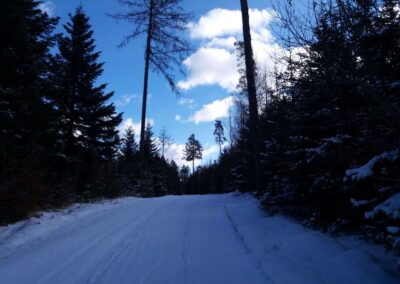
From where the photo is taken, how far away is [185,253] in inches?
268

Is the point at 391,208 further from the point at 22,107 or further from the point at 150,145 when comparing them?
the point at 150,145

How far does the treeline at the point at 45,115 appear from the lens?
417 inches

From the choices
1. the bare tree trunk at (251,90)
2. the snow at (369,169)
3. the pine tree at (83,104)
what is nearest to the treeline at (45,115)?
the pine tree at (83,104)

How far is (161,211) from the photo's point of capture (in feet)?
42.1

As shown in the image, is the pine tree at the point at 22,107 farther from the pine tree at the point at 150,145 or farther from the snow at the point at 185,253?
the pine tree at the point at 150,145

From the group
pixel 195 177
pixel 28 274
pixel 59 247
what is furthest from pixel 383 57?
pixel 195 177

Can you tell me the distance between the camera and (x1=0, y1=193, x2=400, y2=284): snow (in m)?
5.15

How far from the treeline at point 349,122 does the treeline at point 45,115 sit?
7425 mm

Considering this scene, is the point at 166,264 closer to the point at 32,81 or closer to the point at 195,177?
the point at 32,81

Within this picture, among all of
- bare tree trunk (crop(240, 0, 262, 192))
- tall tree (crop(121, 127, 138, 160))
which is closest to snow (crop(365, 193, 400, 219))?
bare tree trunk (crop(240, 0, 262, 192))

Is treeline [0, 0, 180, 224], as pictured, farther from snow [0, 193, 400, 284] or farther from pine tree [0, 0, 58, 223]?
snow [0, 193, 400, 284]

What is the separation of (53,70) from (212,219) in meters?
8.09

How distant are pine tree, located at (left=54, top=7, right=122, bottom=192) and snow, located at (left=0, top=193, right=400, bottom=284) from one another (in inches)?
455

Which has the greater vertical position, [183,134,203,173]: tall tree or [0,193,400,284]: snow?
[183,134,203,173]: tall tree
